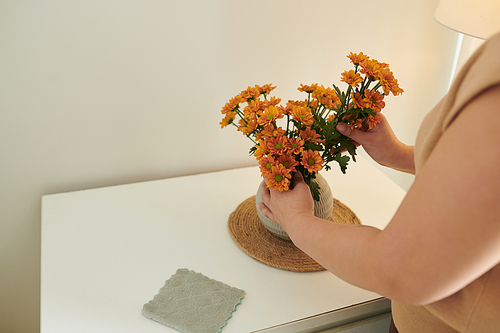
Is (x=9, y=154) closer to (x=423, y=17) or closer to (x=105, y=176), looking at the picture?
(x=105, y=176)

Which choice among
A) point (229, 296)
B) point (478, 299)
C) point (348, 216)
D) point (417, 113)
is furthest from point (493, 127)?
point (417, 113)

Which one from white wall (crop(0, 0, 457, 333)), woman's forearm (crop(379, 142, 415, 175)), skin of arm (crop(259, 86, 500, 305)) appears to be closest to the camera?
skin of arm (crop(259, 86, 500, 305))

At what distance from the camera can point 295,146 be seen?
27.6 inches

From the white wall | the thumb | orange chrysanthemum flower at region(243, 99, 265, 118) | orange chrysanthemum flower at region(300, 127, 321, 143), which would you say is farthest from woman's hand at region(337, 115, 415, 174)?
the white wall

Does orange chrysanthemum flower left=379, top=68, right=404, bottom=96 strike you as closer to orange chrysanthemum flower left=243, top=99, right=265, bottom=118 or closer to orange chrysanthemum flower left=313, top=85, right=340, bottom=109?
orange chrysanthemum flower left=313, top=85, right=340, bottom=109

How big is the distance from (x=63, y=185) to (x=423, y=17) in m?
1.23

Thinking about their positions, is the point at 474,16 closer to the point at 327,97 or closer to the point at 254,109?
the point at 327,97

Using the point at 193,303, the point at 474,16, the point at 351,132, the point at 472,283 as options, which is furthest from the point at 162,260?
the point at 474,16

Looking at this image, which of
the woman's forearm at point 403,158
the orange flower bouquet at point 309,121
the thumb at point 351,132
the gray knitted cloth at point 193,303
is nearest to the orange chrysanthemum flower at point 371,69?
the orange flower bouquet at point 309,121

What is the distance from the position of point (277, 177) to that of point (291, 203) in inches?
2.0

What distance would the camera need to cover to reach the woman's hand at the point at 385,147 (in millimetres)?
817

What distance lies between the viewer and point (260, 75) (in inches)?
47.3

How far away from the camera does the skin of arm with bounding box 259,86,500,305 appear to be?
33 cm

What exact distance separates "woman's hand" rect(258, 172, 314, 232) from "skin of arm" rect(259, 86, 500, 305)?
7.3 inches
